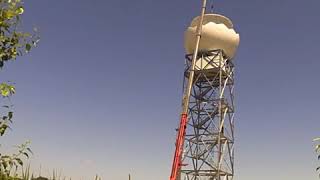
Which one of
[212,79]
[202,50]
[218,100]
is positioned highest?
[202,50]

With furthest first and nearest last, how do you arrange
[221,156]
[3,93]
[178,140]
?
1. [221,156]
2. [178,140]
3. [3,93]

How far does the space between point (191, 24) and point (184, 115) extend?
1928 cm

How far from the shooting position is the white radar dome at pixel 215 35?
192 ft

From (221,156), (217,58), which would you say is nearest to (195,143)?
(221,156)

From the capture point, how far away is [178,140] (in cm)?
4656

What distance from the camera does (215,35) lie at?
2296 inches

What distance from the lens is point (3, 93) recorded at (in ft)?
15.7

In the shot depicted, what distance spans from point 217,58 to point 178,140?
626 inches

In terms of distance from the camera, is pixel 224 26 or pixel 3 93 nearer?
pixel 3 93

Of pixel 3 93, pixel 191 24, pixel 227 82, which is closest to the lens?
pixel 3 93

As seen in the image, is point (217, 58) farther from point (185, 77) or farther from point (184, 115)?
point (184, 115)

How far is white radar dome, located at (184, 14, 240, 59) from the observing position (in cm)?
5847

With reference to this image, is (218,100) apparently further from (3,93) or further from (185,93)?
(3,93)

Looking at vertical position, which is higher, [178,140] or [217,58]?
[217,58]
